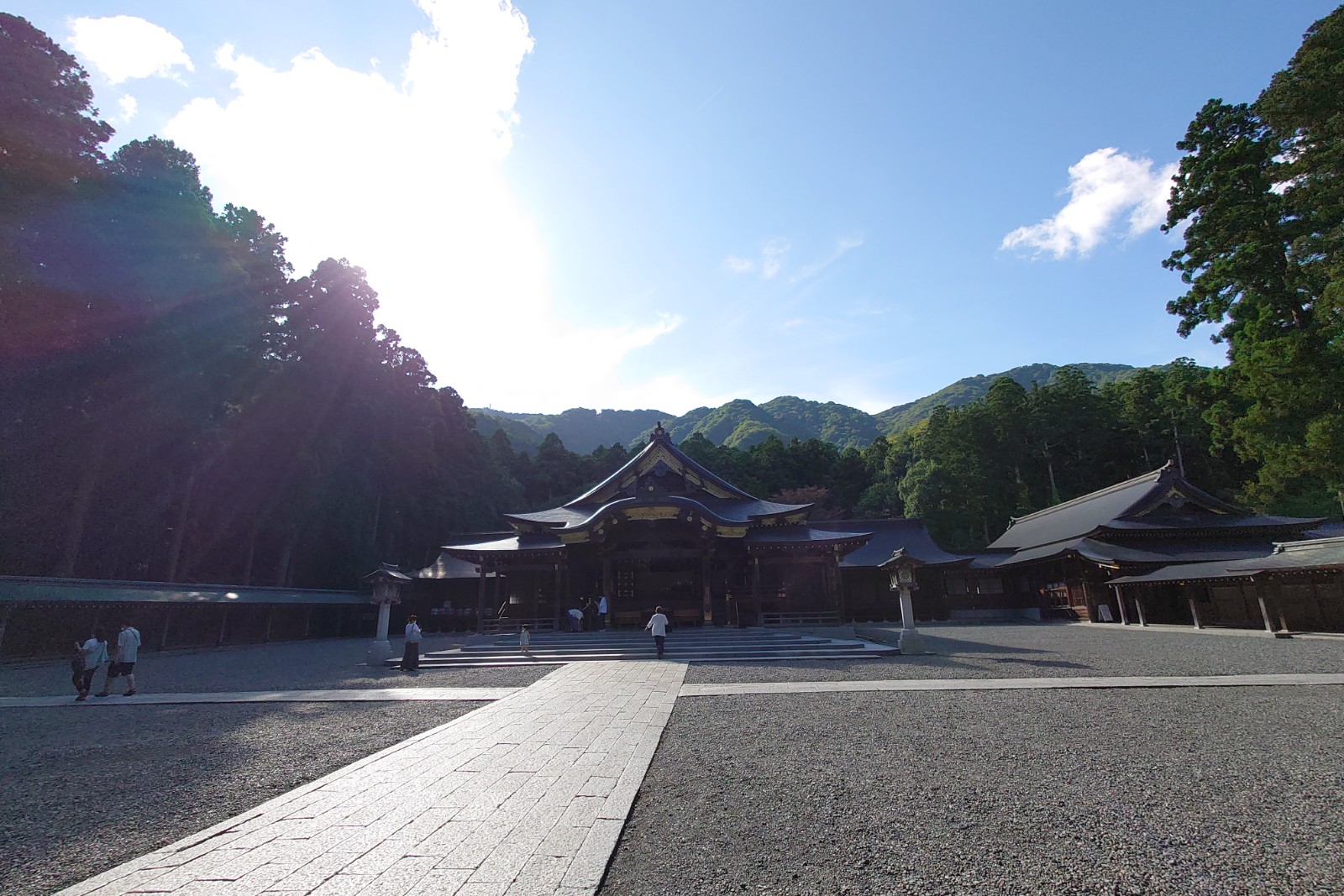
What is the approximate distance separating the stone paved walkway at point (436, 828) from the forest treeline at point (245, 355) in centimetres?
1954

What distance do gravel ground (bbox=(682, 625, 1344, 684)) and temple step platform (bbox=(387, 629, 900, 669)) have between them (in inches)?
23.3

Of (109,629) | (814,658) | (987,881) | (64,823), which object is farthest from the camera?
(109,629)

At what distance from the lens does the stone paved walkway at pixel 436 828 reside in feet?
9.79

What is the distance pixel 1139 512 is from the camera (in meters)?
23.0

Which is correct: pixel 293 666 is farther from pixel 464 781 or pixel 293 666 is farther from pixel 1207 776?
pixel 1207 776

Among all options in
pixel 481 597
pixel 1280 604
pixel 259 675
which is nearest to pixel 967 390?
pixel 1280 604

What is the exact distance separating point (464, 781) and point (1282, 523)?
3011 centimetres

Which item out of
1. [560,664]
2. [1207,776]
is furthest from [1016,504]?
[1207,776]

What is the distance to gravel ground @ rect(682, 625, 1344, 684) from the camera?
9.77 m

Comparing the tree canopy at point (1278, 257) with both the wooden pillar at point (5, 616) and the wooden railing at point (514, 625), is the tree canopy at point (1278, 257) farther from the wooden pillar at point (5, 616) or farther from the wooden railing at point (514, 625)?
the wooden pillar at point (5, 616)

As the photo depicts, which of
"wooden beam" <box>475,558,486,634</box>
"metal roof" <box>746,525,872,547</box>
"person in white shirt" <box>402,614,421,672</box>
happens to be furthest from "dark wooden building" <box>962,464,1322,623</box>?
"person in white shirt" <box>402,614,421,672</box>

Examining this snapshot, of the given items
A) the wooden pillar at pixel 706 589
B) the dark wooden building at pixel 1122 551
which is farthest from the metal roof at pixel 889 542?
the wooden pillar at pixel 706 589

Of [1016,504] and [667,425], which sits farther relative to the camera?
[667,425]

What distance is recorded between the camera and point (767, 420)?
3716 inches
